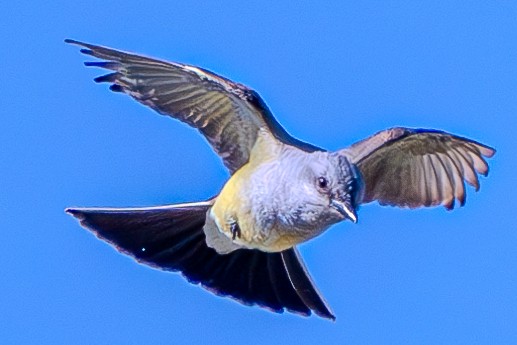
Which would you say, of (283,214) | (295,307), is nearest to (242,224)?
(283,214)

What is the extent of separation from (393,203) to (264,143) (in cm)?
144

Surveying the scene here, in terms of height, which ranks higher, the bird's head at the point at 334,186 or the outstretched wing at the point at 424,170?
the outstretched wing at the point at 424,170

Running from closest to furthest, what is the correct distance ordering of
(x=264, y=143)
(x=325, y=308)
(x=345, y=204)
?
1. (x=345, y=204)
2. (x=264, y=143)
3. (x=325, y=308)

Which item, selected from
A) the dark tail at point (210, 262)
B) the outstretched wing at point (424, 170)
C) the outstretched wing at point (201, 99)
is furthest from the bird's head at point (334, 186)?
the dark tail at point (210, 262)

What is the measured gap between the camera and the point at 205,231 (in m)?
12.6

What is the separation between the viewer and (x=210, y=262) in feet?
42.0

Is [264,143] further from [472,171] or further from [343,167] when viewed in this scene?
[472,171]

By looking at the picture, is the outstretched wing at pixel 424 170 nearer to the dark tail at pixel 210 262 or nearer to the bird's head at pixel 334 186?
the bird's head at pixel 334 186

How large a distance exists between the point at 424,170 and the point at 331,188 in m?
1.76

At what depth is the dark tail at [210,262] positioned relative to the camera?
12.7m

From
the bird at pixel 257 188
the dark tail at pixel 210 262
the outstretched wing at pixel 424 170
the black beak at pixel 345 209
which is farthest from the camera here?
the dark tail at pixel 210 262

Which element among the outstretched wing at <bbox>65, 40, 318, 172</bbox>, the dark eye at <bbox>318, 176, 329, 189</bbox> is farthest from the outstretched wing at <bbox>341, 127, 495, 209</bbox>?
the dark eye at <bbox>318, 176, 329, 189</bbox>

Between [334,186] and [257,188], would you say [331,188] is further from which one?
[257,188]

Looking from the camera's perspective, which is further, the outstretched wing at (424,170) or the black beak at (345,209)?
the outstretched wing at (424,170)
